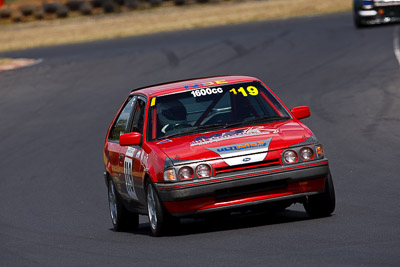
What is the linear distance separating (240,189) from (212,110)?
3.85 feet

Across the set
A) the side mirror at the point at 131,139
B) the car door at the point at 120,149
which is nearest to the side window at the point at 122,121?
the car door at the point at 120,149

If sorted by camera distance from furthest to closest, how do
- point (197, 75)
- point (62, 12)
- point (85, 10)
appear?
point (85, 10) → point (62, 12) → point (197, 75)

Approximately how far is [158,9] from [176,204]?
43532mm

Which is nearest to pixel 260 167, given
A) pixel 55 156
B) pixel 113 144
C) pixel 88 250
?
pixel 88 250

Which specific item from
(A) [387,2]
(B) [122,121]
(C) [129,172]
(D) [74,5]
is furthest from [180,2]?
(C) [129,172]

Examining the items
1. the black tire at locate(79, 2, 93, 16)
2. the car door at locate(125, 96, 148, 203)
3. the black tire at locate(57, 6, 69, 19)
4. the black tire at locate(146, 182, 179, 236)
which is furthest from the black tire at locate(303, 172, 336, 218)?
the black tire at locate(79, 2, 93, 16)

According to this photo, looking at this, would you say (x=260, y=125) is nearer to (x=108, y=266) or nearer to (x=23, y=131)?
(x=108, y=266)

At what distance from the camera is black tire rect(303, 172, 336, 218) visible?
8531 millimetres

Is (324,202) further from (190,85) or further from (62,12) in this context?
(62,12)

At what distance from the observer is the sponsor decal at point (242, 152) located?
8211 mm

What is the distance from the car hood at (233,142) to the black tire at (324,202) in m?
0.46

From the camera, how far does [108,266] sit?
23.7 feet

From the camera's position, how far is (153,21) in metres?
43.4

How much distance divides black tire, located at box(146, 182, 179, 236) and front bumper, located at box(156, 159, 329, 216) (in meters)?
0.08
